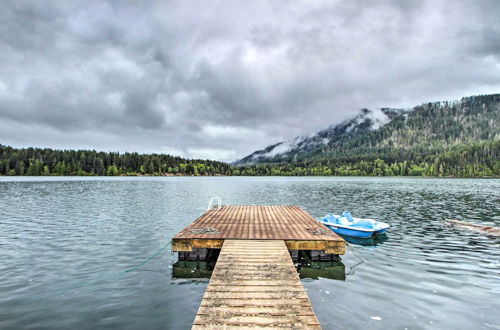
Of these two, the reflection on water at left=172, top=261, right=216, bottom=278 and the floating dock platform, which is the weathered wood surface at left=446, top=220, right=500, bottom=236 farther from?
the reflection on water at left=172, top=261, right=216, bottom=278

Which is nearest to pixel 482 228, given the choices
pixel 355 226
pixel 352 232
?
pixel 355 226

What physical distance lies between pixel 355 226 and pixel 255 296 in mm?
16306

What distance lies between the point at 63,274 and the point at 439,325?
1619cm

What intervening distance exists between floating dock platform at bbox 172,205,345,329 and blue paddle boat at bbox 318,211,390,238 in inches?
142

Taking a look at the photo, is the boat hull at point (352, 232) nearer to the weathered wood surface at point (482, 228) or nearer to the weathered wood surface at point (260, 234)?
the weathered wood surface at point (260, 234)

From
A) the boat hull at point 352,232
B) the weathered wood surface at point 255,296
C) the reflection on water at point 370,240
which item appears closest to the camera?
the weathered wood surface at point 255,296

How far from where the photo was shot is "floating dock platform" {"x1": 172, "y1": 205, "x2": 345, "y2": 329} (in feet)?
23.9

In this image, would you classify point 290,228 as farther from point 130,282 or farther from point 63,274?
point 63,274

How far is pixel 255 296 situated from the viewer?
855cm

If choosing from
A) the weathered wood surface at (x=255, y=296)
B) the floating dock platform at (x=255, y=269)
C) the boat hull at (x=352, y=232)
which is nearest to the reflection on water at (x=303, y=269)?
the floating dock platform at (x=255, y=269)

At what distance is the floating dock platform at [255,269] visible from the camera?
729 cm

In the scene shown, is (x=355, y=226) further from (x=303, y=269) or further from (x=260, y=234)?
(x=260, y=234)

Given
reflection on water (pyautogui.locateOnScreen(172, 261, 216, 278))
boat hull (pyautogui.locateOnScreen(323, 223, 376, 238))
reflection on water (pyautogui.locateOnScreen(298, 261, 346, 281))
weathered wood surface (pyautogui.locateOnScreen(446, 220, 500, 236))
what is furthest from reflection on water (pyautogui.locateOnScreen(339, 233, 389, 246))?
reflection on water (pyautogui.locateOnScreen(172, 261, 216, 278))

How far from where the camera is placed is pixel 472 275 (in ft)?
46.1
